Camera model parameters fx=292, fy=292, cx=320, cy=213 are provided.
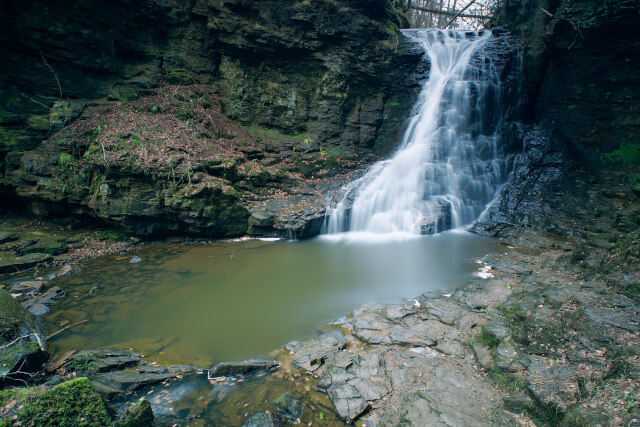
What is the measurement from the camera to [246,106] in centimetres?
1309

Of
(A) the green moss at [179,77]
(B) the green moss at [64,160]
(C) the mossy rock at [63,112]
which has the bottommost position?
(B) the green moss at [64,160]

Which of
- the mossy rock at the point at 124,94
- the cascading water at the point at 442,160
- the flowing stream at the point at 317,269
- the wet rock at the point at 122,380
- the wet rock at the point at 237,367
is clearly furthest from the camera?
the cascading water at the point at 442,160

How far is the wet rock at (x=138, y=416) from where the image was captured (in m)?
2.93

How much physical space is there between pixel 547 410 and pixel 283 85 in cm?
1353

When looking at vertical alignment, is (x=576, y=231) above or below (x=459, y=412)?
above

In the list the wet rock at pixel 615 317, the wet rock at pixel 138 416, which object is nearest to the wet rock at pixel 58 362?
the wet rock at pixel 138 416

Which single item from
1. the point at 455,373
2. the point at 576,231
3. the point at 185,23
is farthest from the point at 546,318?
the point at 185,23

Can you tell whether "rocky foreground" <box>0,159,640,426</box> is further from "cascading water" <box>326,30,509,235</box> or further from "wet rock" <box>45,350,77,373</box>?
"cascading water" <box>326,30,509,235</box>

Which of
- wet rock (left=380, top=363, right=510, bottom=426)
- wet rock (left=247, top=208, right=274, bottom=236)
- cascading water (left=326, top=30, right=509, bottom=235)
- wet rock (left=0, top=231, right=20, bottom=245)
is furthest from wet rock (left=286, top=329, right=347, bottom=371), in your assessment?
wet rock (left=0, top=231, right=20, bottom=245)

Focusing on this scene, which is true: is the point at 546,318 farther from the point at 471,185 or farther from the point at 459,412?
the point at 471,185

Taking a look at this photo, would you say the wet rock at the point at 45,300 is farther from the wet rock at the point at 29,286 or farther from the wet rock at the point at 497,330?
the wet rock at the point at 497,330

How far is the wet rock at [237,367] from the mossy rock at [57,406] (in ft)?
4.60

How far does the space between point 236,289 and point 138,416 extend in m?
3.72

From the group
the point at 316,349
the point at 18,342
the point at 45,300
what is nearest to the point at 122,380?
the point at 18,342
